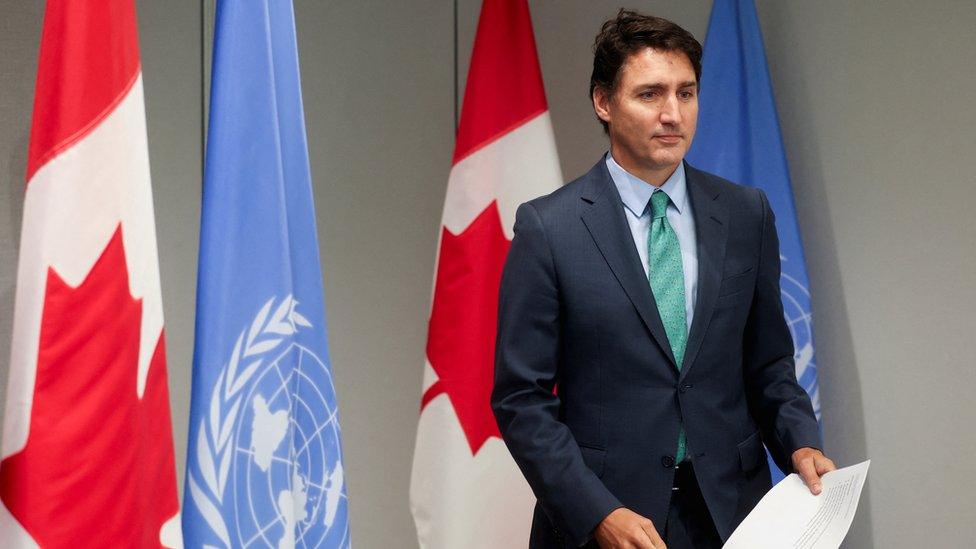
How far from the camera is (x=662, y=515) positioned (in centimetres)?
178

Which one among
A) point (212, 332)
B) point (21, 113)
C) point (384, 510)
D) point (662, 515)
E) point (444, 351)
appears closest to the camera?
point (662, 515)

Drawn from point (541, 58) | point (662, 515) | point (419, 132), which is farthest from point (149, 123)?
point (662, 515)

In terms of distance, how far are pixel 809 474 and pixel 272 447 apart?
0.99m

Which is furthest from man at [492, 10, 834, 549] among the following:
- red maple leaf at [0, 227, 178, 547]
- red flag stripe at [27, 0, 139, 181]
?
red flag stripe at [27, 0, 139, 181]

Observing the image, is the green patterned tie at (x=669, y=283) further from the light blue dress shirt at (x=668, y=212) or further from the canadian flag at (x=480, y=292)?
the canadian flag at (x=480, y=292)

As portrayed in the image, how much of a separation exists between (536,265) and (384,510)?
1.64m

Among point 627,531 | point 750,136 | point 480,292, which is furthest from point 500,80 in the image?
point 627,531

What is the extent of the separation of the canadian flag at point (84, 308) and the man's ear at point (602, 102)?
81 cm

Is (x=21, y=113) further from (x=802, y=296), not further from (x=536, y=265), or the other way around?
(x=802, y=296)

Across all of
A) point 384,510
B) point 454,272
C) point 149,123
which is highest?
point 149,123

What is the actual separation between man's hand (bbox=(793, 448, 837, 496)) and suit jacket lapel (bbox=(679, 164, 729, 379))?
229 mm

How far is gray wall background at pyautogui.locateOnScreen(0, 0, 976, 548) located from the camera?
2664 millimetres

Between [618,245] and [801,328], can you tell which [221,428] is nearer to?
[618,245]

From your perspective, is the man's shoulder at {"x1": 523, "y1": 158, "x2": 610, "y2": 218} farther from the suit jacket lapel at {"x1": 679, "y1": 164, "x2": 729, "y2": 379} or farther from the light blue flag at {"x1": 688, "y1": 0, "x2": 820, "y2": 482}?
the light blue flag at {"x1": 688, "y1": 0, "x2": 820, "y2": 482}
